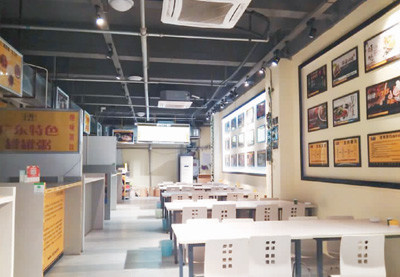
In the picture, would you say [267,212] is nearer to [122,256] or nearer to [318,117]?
[318,117]

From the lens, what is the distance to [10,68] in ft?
15.8

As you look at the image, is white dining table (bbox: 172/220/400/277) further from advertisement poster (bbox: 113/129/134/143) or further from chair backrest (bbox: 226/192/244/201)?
advertisement poster (bbox: 113/129/134/143)

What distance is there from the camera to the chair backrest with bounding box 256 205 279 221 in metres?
5.64

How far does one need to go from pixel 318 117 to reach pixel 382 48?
1842 millimetres

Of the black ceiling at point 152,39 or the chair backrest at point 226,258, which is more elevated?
the black ceiling at point 152,39

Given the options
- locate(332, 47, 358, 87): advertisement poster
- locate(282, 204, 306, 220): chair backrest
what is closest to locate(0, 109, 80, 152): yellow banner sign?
locate(282, 204, 306, 220): chair backrest

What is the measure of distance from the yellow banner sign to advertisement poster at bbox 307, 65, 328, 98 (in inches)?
166

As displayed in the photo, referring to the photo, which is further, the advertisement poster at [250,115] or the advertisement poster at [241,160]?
the advertisement poster at [241,160]

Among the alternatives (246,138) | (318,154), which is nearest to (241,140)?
(246,138)

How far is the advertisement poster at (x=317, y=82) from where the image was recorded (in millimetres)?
5880

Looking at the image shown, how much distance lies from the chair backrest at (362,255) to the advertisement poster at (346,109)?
7.27 ft

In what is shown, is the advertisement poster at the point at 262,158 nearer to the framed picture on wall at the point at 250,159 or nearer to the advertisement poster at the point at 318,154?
the framed picture on wall at the point at 250,159

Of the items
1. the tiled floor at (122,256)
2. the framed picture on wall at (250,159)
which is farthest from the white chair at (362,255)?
the framed picture on wall at (250,159)

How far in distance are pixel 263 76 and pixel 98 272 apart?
5.95 meters
